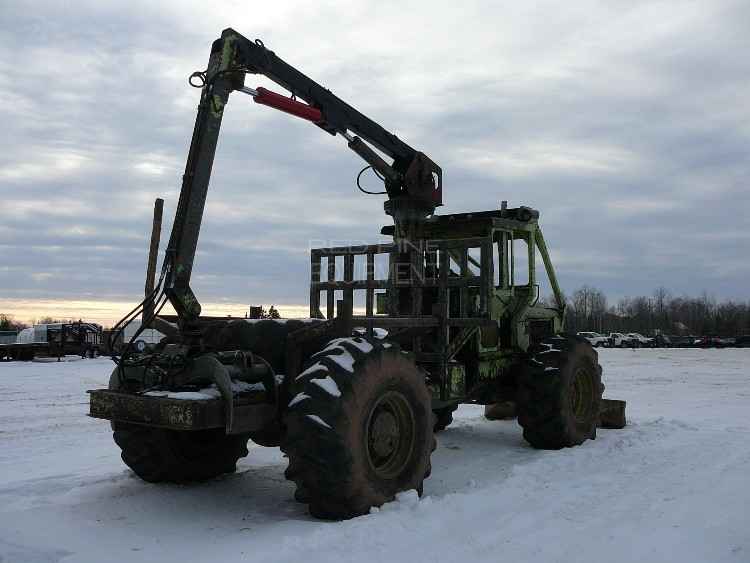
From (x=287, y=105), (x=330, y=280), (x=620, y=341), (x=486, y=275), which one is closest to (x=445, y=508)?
(x=486, y=275)

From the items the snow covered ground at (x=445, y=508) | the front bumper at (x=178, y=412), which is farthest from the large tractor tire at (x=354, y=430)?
the front bumper at (x=178, y=412)

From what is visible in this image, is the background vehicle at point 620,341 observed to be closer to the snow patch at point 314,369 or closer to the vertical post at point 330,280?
the vertical post at point 330,280

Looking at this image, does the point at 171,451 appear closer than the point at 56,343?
Yes

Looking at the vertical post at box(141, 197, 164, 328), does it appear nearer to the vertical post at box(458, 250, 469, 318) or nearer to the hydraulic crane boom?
the hydraulic crane boom

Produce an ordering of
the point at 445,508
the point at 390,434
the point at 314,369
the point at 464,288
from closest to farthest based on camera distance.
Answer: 1. the point at 314,369
2. the point at 445,508
3. the point at 390,434
4. the point at 464,288

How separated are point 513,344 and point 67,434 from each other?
6.50 meters

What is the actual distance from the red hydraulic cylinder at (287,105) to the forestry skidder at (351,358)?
0.02 metres

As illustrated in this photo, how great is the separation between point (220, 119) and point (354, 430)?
3094 mm

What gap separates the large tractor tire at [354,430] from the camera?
17.4 ft

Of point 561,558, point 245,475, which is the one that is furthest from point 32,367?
point 561,558

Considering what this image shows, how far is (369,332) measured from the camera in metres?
7.23

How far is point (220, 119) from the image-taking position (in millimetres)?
6500

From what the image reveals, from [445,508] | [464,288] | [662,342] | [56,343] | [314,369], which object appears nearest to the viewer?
[314,369]

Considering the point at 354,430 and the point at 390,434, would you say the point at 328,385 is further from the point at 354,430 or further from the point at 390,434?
the point at 390,434
